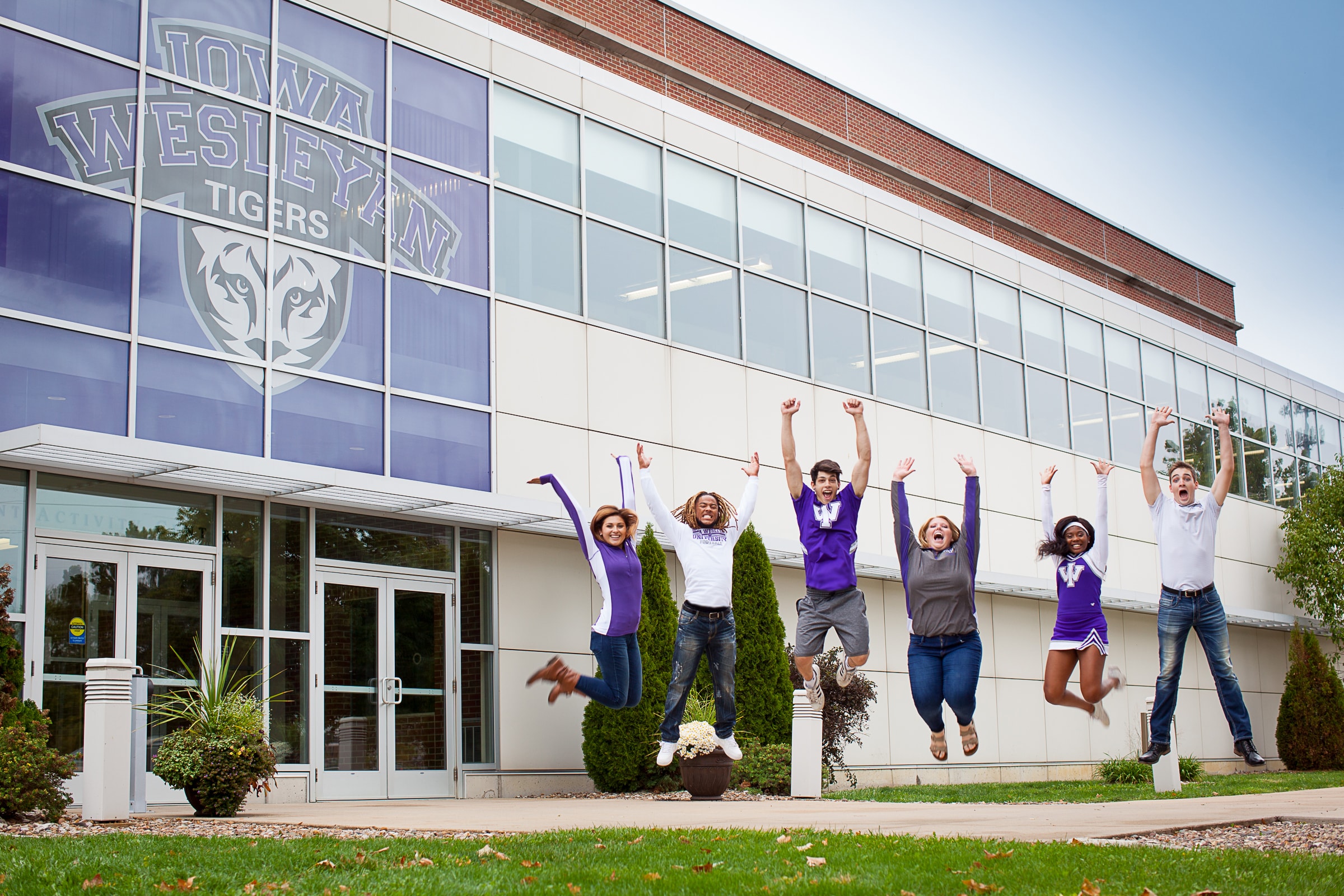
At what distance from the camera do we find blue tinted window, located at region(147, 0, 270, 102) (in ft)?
49.2

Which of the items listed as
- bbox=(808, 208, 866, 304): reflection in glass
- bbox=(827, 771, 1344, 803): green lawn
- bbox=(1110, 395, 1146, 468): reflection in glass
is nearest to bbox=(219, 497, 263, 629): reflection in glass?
bbox=(827, 771, 1344, 803): green lawn

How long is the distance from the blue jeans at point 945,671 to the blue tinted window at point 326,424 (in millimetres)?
8241

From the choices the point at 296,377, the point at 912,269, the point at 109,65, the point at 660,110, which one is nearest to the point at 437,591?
the point at 296,377

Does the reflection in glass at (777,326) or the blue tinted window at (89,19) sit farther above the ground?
the blue tinted window at (89,19)

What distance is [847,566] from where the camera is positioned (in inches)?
395

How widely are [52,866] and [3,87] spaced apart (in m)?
9.29

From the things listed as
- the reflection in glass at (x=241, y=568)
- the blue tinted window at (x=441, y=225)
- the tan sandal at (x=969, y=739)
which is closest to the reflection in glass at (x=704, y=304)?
the blue tinted window at (x=441, y=225)

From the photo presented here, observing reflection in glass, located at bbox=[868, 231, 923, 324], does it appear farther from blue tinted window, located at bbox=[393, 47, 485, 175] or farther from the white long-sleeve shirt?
the white long-sleeve shirt

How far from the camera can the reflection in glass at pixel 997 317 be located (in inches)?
1014

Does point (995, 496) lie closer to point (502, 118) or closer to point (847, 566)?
point (502, 118)

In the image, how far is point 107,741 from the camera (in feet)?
35.8

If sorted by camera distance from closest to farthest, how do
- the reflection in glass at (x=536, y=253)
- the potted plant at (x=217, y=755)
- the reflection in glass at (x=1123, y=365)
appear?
the potted plant at (x=217, y=755) → the reflection in glass at (x=536, y=253) → the reflection in glass at (x=1123, y=365)

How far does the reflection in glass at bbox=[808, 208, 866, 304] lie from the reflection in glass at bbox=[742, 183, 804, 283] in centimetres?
32

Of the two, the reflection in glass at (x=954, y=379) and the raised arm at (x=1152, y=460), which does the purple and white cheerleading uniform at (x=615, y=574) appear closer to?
the raised arm at (x=1152, y=460)
